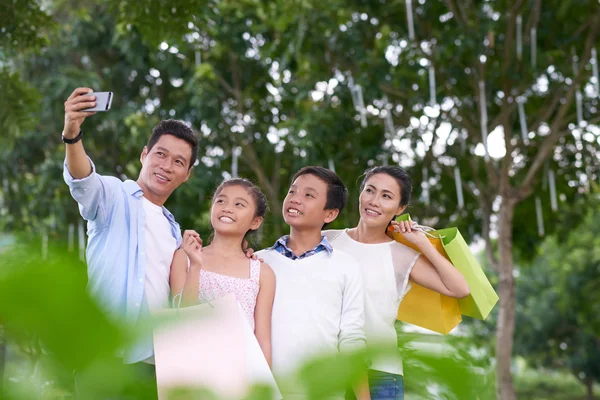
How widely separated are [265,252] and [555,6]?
7.06m

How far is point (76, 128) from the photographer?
173cm

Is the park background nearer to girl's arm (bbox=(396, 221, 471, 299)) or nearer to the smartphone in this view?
girl's arm (bbox=(396, 221, 471, 299))

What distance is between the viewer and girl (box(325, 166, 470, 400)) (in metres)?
2.21

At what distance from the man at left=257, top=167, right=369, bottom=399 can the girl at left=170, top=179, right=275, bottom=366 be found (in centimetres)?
4

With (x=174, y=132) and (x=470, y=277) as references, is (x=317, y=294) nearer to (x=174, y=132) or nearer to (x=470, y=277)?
(x=470, y=277)

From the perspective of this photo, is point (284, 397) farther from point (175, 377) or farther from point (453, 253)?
point (453, 253)

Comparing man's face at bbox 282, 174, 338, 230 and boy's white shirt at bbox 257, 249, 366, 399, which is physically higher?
man's face at bbox 282, 174, 338, 230

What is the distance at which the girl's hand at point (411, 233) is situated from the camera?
7.55ft

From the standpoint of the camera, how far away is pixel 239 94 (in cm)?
966

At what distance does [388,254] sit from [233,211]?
1.77 feet

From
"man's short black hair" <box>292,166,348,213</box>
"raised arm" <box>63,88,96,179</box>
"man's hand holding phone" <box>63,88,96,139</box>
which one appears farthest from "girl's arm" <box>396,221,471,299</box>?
"man's hand holding phone" <box>63,88,96,139</box>

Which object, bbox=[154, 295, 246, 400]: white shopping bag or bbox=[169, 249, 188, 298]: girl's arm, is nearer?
bbox=[154, 295, 246, 400]: white shopping bag

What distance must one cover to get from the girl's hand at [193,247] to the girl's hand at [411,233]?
0.73 meters

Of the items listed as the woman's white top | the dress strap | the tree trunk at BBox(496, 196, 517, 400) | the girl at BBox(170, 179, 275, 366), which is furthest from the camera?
the tree trunk at BBox(496, 196, 517, 400)
